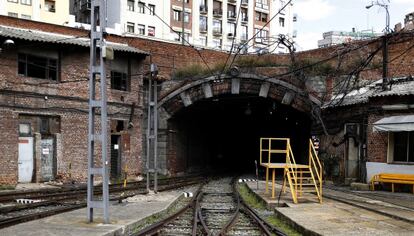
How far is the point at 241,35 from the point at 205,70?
46.8 m

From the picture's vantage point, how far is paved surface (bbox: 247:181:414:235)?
967 centimetres

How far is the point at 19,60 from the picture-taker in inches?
911

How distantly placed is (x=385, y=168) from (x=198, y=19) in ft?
174

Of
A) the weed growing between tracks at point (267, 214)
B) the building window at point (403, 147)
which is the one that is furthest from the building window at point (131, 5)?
the building window at point (403, 147)

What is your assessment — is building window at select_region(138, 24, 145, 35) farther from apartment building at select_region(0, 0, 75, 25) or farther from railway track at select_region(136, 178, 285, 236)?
railway track at select_region(136, 178, 285, 236)

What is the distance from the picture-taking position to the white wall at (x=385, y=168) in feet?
63.3

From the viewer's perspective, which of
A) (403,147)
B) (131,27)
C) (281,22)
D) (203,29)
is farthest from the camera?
(281,22)

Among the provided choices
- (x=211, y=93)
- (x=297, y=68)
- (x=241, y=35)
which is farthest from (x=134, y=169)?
(x=241, y=35)

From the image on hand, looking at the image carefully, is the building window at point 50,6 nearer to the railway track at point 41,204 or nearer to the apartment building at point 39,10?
the apartment building at point 39,10

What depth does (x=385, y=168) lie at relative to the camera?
66.0ft

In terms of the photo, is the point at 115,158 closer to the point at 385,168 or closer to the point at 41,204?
the point at 41,204

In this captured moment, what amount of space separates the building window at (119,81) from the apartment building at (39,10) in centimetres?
2700

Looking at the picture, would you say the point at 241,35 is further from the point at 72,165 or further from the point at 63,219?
the point at 63,219

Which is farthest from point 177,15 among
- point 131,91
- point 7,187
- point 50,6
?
point 7,187
